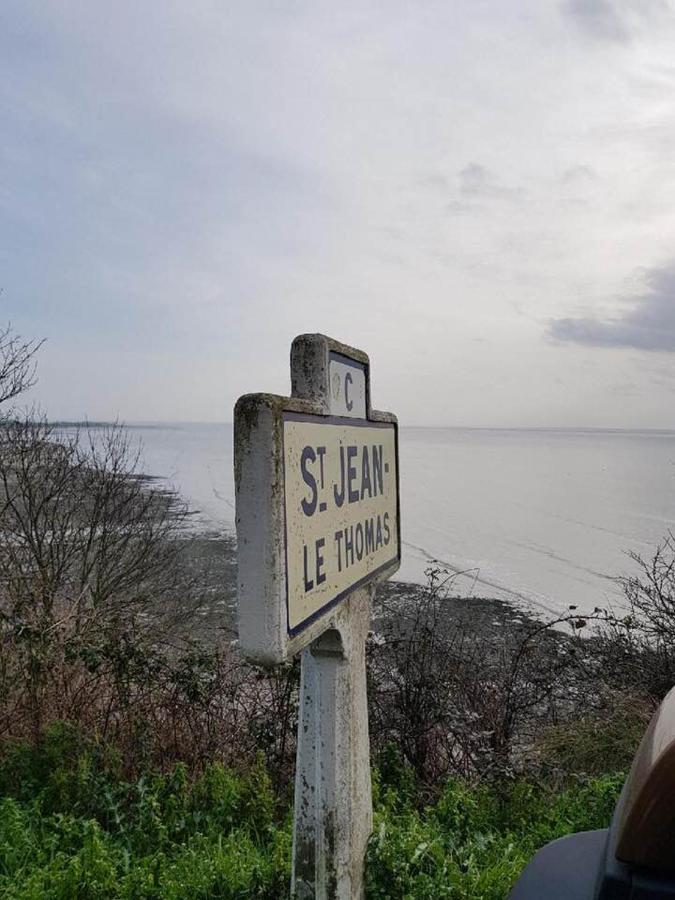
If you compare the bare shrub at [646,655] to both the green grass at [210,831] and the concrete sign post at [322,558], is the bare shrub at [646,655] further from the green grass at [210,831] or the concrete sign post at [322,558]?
the concrete sign post at [322,558]

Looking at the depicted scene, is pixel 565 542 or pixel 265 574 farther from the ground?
pixel 265 574

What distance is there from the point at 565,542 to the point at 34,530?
2073cm

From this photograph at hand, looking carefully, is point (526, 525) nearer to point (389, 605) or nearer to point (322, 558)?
point (389, 605)

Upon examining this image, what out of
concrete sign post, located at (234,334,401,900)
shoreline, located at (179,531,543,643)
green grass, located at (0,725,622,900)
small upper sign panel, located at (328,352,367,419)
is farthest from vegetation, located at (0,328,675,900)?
shoreline, located at (179,531,543,643)

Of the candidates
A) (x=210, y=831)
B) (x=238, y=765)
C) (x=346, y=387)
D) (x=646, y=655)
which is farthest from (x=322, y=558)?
(x=646, y=655)

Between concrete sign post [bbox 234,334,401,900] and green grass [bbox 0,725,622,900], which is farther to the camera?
green grass [bbox 0,725,622,900]

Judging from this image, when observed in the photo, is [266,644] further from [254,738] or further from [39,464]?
[39,464]

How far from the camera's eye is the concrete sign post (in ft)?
5.74

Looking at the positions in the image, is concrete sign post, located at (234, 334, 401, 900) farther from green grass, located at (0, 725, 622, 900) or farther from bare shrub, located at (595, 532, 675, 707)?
bare shrub, located at (595, 532, 675, 707)

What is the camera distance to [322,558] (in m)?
2.06

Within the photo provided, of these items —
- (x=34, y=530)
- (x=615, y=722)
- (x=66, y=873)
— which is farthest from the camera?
(x=34, y=530)

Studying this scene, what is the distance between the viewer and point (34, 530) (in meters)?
13.8

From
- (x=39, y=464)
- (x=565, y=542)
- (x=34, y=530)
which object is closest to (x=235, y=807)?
(x=34, y=530)

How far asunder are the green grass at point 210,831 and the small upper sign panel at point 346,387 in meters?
1.63
